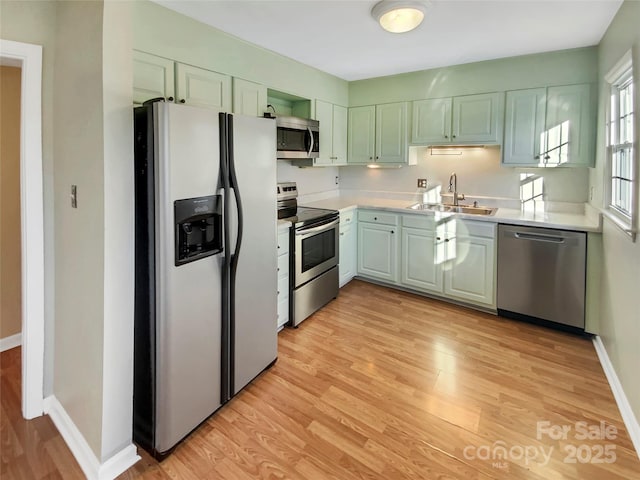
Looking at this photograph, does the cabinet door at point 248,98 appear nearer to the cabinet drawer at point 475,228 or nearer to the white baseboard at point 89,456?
the cabinet drawer at point 475,228

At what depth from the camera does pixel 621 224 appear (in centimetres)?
208

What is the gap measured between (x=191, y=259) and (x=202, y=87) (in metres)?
1.43

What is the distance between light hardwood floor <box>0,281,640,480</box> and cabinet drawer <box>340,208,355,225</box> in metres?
1.28

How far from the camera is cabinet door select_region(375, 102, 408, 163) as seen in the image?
3.96 meters

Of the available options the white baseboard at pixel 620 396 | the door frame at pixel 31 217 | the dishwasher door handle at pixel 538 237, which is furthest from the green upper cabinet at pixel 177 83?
the white baseboard at pixel 620 396

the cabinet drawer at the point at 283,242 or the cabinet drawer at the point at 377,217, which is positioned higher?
the cabinet drawer at the point at 377,217

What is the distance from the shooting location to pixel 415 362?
256cm

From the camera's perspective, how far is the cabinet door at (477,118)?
3393 mm

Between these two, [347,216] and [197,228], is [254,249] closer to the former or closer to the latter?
[197,228]

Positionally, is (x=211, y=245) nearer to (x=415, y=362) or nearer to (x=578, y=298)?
(x=415, y=362)

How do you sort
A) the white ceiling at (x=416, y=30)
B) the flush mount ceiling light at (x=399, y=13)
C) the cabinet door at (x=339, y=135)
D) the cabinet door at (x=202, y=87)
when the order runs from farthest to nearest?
the cabinet door at (x=339, y=135) < the cabinet door at (x=202, y=87) < the white ceiling at (x=416, y=30) < the flush mount ceiling light at (x=399, y=13)

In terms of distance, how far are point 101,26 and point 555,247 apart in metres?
3.33

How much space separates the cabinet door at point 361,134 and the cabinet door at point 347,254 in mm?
938

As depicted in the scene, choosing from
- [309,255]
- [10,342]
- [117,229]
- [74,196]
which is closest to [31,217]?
[74,196]
